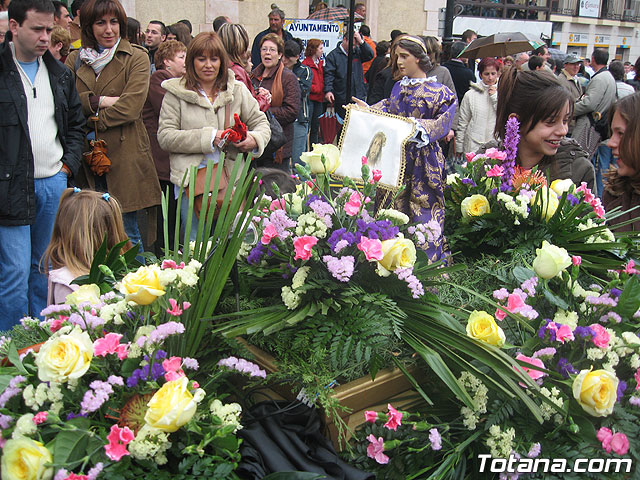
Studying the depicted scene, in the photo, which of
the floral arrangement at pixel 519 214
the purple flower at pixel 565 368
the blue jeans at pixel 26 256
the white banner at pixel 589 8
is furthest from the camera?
the white banner at pixel 589 8

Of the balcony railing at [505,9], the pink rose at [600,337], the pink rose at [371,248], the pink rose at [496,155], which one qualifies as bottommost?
the pink rose at [600,337]

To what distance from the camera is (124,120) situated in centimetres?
373

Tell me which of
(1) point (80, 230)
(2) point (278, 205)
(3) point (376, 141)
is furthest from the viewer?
(3) point (376, 141)

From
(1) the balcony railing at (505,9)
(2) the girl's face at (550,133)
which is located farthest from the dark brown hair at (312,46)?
(1) the balcony railing at (505,9)

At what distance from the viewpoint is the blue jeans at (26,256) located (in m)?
3.14

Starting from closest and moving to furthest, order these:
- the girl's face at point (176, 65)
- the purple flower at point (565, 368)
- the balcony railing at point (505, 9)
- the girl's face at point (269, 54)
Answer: the purple flower at point (565, 368) → the girl's face at point (176, 65) → the girl's face at point (269, 54) → the balcony railing at point (505, 9)

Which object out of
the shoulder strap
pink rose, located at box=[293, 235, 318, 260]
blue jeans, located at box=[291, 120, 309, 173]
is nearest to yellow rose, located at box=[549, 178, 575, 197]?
pink rose, located at box=[293, 235, 318, 260]

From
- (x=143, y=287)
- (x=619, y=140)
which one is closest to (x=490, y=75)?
(x=619, y=140)

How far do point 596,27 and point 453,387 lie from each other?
30.6m

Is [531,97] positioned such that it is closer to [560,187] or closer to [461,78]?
[560,187]

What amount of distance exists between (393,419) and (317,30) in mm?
7417

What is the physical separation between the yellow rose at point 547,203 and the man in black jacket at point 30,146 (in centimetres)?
251

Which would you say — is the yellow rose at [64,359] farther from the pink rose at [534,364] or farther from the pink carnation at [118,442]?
→ the pink rose at [534,364]

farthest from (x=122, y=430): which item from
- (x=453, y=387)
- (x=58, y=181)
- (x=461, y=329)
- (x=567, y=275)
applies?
(x=58, y=181)
